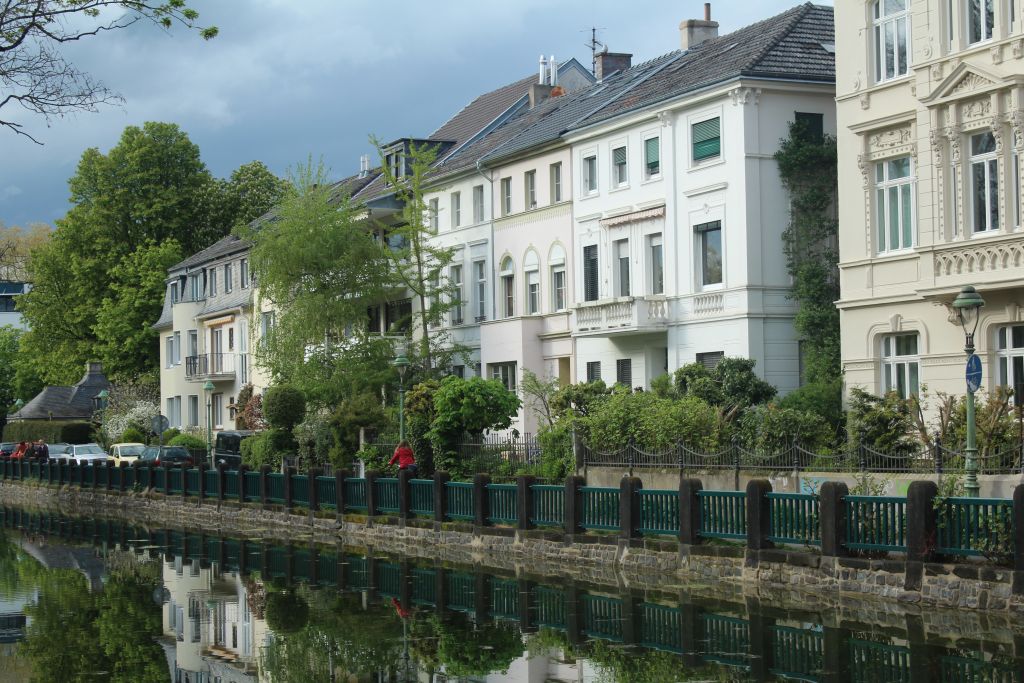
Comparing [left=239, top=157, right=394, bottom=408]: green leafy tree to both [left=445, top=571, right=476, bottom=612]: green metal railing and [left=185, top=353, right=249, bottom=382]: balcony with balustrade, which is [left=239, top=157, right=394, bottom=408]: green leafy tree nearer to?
[left=185, top=353, right=249, bottom=382]: balcony with balustrade

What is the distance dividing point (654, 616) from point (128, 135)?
69253mm

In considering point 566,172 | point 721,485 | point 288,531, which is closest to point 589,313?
point 566,172

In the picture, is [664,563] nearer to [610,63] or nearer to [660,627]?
[660,627]

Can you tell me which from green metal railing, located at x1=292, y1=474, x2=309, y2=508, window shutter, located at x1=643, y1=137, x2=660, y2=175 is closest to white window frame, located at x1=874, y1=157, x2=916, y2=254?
window shutter, located at x1=643, y1=137, x2=660, y2=175

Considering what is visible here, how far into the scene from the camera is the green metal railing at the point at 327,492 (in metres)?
37.2

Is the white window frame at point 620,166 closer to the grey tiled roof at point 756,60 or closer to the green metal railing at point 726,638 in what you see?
the grey tiled roof at point 756,60

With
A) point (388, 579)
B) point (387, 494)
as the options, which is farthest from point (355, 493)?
point (388, 579)

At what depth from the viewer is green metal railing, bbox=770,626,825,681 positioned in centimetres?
1470

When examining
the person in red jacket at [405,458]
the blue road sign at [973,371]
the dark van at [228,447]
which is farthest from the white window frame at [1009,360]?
the dark van at [228,447]

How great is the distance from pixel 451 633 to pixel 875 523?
6223 mm

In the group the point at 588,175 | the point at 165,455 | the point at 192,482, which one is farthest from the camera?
the point at 165,455

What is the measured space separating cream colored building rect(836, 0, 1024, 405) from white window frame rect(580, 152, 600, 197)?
12.4m

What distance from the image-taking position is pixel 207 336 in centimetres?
7681

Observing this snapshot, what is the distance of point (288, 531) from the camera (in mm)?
38750
